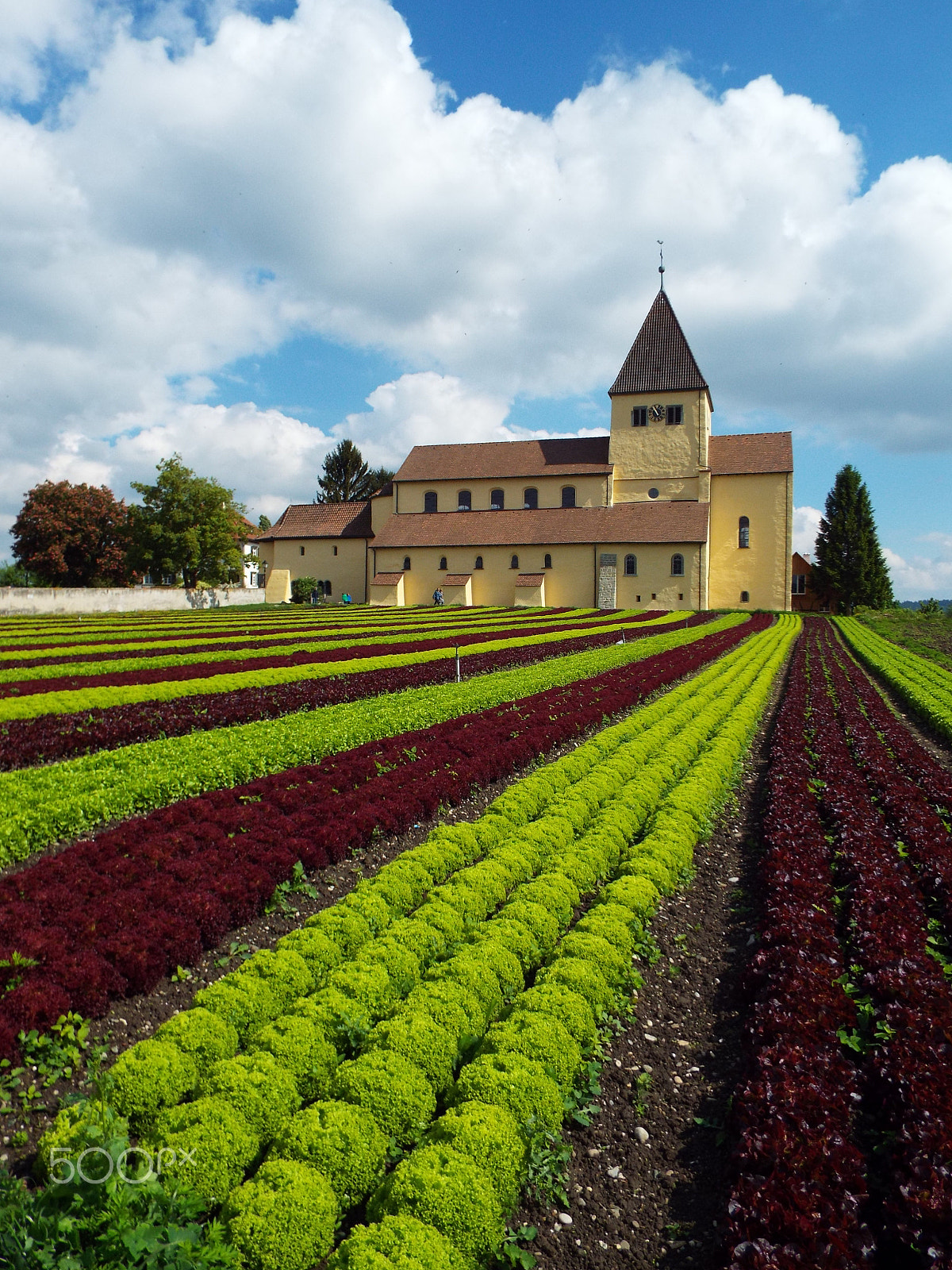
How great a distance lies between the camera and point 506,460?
6494cm

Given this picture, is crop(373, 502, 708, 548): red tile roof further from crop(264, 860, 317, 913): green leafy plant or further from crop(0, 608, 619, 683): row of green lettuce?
crop(264, 860, 317, 913): green leafy plant

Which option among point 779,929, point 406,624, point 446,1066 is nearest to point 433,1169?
point 446,1066

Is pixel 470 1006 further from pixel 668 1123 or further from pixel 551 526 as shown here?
pixel 551 526

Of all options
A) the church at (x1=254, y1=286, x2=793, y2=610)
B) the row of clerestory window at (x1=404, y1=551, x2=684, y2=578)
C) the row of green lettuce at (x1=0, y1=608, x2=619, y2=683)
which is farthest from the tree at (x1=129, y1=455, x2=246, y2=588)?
the row of green lettuce at (x1=0, y1=608, x2=619, y2=683)

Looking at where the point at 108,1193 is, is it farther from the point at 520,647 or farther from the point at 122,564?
the point at 122,564

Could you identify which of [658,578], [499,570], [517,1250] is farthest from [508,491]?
[517,1250]

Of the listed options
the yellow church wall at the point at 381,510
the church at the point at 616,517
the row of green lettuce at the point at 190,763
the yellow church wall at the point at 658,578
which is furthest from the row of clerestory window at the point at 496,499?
the row of green lettuce at the point at 190,763

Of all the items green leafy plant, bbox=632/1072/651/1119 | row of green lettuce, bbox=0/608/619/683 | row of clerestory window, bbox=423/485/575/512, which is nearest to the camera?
green leafy plant, bbox=632/1072/651/1119

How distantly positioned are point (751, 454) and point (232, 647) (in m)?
48.8

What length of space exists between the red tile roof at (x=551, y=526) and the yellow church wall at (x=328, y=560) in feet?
15.4

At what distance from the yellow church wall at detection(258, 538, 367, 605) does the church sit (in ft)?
0.67

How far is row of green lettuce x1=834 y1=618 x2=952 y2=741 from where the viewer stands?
16969mm

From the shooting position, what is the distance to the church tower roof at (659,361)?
2388 inches

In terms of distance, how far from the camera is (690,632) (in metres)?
36.2
